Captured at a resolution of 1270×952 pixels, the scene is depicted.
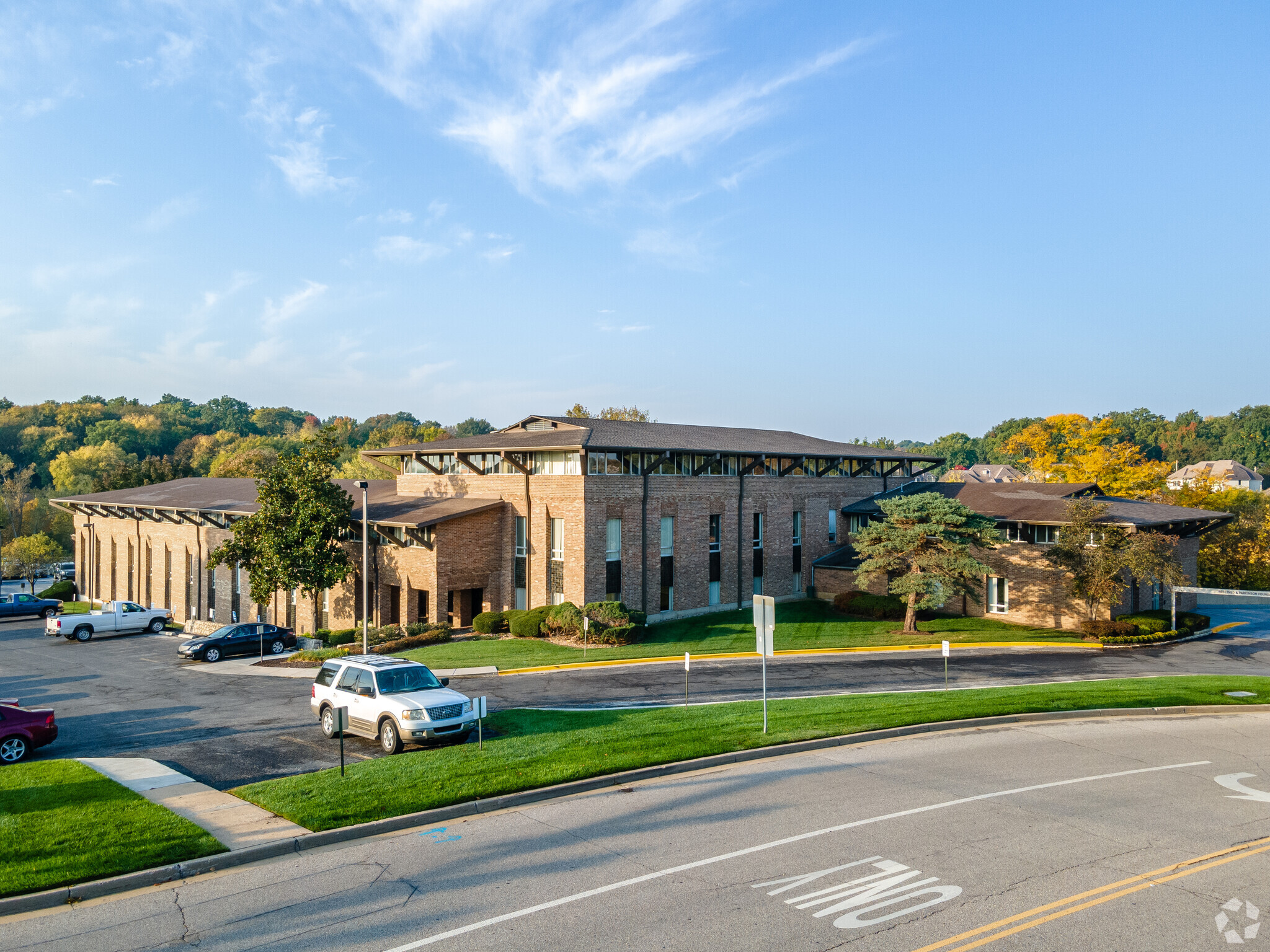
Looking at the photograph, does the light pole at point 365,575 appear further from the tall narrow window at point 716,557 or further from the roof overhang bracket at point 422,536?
the tall narrow window at point 716,557

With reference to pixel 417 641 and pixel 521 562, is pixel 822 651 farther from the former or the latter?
pixel 417 641

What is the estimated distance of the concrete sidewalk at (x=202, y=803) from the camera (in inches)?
441

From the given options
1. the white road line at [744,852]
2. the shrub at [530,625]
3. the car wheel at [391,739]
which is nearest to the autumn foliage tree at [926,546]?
the shrub at [530,625]

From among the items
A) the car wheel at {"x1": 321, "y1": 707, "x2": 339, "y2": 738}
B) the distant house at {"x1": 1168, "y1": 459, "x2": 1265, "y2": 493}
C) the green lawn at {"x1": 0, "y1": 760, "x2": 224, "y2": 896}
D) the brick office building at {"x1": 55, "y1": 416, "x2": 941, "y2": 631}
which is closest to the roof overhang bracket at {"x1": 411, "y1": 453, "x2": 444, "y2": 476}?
the brick office building at {"x1": 55, "y1": 416, "x2": 941, "y2": 631}

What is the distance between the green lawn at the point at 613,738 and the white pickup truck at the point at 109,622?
30.7m

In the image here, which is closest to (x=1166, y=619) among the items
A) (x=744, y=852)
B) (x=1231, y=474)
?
(x=744, y=852)

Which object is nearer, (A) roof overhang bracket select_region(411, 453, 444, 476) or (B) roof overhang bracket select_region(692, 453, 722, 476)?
(B) roof overhang bracket select_region(692, 453, 722, 476)

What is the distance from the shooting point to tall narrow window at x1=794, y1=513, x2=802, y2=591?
46562 millimetres

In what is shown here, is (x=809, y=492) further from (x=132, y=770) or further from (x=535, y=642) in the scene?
(x=132, y=770)

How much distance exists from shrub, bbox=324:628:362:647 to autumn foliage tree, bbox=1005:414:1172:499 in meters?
52.8

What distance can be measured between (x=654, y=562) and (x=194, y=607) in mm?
31081

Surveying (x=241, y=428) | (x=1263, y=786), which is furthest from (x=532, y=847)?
(x=241, y=428)

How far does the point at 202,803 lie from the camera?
12609mm

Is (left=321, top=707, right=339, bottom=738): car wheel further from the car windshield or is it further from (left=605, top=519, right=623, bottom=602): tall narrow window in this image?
(left=605, top=519, right=623, bottom=602): tall narrow window
